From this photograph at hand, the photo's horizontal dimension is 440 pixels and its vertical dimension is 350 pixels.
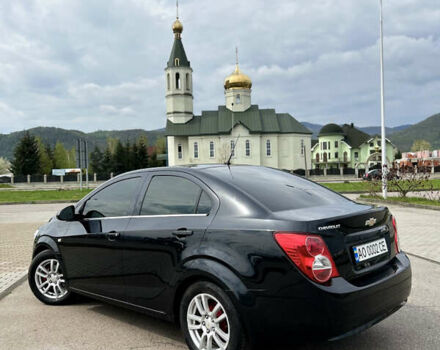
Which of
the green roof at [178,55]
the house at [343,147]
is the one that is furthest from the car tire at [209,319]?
the house at [343,147]

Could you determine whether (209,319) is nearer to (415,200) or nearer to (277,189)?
(277,189)

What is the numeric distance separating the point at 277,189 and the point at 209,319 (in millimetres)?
1284

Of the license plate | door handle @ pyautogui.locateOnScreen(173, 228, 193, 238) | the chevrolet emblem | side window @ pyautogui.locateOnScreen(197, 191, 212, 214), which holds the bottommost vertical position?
the license plate

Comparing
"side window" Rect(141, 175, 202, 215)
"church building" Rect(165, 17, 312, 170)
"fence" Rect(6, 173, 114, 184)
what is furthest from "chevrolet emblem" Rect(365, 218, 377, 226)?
"church building" Rect(165, 17, 312, 170)

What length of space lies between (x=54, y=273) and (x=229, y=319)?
277 centimetres

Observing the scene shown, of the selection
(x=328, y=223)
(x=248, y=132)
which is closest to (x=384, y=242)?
(x=328, y=223)

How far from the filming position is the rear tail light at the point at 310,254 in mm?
2951

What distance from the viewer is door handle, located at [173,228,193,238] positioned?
349 cm

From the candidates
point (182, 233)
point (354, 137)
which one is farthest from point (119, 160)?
point (182, 233)

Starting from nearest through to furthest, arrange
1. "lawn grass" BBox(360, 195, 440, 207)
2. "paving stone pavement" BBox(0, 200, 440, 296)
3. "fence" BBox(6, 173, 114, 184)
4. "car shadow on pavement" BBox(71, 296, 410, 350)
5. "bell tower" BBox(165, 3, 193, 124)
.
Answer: "car shadow on pavement" BBox(71, 296, 410, 350)
"paving stone pavement" BBox(0, 200, 440, 296)
"lawn grass" BBox(360, 195, 440, 207)
"fence" BBox(6, 173, 114, 184)
"bell tower" BBox(165, 3, 193, 124)

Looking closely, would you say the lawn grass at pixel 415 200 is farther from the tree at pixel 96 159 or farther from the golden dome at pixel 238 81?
the tree at pixel 96 159

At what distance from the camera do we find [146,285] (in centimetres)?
381

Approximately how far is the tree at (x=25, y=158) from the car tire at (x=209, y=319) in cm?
7667

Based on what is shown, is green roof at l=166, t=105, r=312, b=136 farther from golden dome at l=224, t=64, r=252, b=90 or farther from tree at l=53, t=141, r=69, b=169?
tree at l=53, t=141, r=69, b=169
